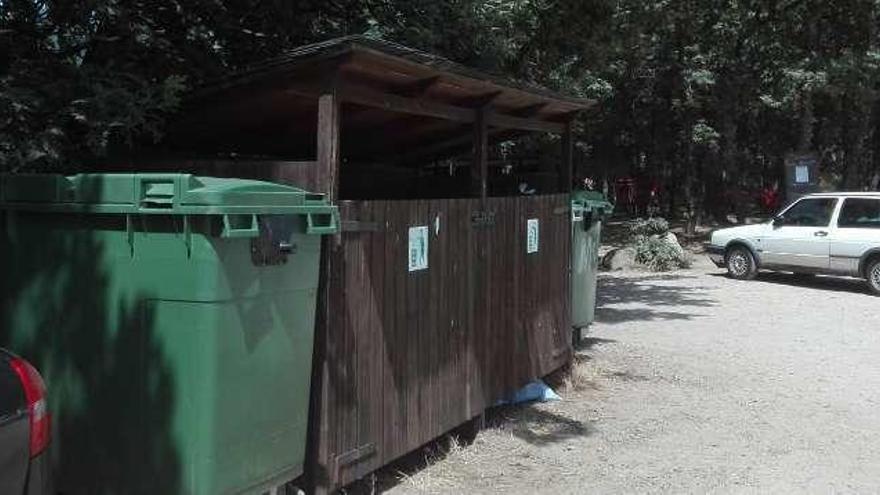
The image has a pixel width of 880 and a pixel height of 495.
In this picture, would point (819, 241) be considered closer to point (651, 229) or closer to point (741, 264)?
point (741, 264)

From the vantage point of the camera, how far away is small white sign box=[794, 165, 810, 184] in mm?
22156

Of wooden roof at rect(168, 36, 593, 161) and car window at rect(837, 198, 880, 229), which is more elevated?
wooden roof at rect(168, 36, 593, 161)

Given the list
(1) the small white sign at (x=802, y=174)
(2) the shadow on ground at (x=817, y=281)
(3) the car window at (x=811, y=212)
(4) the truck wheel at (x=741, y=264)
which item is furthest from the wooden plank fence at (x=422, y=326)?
(1) the small white sign at (x=802, y=174)

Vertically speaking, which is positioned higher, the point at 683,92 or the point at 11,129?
the point at 683,92

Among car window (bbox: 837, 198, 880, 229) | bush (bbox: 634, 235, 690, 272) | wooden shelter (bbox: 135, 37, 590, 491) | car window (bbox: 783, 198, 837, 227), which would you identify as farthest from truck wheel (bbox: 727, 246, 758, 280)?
wooden shelter (bbox: 135, 37, 590, 491)

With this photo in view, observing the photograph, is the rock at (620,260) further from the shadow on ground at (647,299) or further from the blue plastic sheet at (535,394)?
the blue plastic sheet at (535,394)

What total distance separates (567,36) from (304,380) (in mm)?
9182

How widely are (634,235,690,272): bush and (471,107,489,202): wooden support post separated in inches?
518

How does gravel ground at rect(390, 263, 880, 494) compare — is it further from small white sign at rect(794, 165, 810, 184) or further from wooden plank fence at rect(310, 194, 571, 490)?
small white sign at rect(794, 165, 810, 184)

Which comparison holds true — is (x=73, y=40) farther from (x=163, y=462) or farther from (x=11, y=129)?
(x=163, y=462)

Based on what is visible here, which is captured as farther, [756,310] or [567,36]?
[756,310]

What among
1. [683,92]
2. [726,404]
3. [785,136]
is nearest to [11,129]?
[726,404]

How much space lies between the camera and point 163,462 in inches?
150

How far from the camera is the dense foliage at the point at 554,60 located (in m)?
5.36
